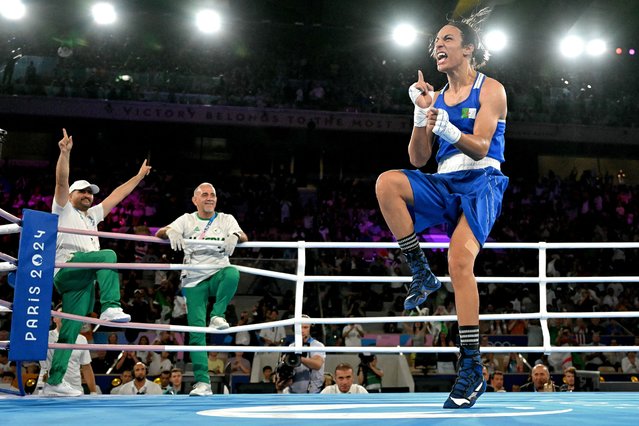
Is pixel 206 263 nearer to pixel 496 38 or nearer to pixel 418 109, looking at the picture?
pixel 418 109

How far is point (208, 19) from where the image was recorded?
12.7m

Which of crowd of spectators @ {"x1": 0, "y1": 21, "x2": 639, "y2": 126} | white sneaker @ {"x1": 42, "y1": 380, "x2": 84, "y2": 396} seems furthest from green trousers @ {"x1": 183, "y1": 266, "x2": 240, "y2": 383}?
crowd of spectators @ {"x1": 0, "y1": 21, "x2": 639, "y2": 126}

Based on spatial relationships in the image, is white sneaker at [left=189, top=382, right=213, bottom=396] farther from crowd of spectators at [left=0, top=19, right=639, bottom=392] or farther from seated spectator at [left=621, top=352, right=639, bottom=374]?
seated spectator at [left=621, top=352, right=639, bottom=374]

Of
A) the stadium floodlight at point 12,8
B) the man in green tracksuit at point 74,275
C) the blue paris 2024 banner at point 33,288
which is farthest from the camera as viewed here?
the stadium floodlight at point 12,8

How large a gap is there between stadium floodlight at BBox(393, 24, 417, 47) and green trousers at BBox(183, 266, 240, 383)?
416 inches

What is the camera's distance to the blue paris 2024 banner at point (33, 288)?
300 cm

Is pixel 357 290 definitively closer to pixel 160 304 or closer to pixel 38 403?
pixel 160 304

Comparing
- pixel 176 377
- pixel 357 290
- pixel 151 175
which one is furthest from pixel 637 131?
pixel 176 377

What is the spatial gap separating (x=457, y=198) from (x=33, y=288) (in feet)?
6.87

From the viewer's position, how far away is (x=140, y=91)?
44.5 feet

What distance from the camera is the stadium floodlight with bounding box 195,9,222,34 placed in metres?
12.6

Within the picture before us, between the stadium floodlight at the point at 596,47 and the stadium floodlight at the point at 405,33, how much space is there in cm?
383

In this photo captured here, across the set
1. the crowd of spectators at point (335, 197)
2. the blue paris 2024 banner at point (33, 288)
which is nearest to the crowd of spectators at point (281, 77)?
the crowd of spectators at point (335, 197)

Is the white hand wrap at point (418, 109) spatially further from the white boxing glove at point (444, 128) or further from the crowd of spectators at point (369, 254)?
the crowd of spectators at point (369, 254)
